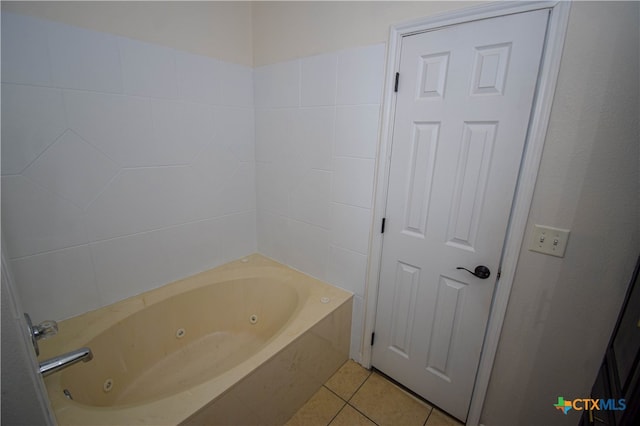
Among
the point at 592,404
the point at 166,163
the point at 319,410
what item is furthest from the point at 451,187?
the point at 166,163

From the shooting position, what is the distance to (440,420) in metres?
1.47

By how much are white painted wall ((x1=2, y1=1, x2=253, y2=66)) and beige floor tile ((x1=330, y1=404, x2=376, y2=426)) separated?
221 centimetres

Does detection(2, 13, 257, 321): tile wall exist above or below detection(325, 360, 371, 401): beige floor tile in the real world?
above

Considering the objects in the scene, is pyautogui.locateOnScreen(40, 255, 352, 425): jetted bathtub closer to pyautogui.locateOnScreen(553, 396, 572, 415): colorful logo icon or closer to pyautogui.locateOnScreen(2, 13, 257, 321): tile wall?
pyautogui.locateOnScreen(2, 13, 257, 321): tile wall

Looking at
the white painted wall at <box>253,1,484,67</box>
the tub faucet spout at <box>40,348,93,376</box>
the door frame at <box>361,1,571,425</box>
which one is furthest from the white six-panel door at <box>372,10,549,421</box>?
the tub faucet spout at <box>40,348,93,376</box>

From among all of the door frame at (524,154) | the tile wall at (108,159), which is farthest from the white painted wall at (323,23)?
the tile wall at (108,159)

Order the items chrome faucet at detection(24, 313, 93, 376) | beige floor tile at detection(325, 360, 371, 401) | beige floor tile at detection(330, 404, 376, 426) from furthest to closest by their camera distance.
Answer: beige floor tile at detection(325, 360, 371, 401) < beige floor tile at detection(330, 404, 376, 426) < chrome faucet at detection(24, 313, 93, 376)

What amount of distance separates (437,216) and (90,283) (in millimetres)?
1812

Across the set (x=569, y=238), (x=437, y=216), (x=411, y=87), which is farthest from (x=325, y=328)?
(x=411, y=87)

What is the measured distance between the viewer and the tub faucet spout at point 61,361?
2.59ft

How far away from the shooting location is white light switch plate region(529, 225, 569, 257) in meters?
1.03

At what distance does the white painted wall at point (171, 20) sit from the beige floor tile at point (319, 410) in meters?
2.13

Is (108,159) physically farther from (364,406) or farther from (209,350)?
(364,406)

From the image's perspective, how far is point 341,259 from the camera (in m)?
1.72
